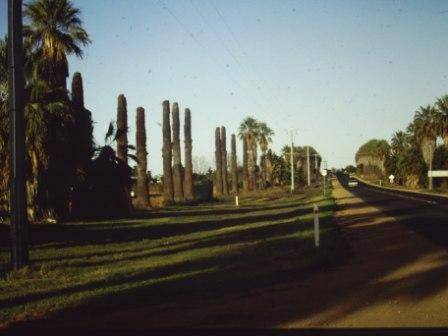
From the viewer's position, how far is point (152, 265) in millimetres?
11992

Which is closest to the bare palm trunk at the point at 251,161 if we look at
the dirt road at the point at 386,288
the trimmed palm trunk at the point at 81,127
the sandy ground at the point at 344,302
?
the trimmed palm trunk at the point at 81,127

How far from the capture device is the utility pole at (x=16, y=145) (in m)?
11.4

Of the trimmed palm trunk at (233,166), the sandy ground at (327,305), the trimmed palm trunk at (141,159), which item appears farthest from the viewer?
the trimmed palm trunk at (233,166)

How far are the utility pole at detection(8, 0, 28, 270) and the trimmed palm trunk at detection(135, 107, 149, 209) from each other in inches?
1167

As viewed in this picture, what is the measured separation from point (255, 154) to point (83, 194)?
60.5 m

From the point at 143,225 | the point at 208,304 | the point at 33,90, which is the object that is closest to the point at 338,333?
the point at 208,304

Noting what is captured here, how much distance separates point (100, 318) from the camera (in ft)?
23.2

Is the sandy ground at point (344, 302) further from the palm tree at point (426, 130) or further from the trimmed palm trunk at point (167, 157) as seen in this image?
the palm tree at point (426, 130)

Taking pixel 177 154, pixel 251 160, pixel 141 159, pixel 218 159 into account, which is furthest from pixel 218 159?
pixel 141 159

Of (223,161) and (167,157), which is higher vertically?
(223,161)

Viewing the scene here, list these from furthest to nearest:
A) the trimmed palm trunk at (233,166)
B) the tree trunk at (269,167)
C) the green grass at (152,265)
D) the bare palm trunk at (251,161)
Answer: the tree trunk at (269,167)
the bare palm trunk at (251,161)
the trimmed palm trunk at (233,166)
the green grass at (152,265)

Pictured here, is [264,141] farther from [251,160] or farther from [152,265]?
[152,265]

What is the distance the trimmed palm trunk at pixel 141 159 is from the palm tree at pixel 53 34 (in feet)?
42.1

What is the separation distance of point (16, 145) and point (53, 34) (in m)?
19.0
